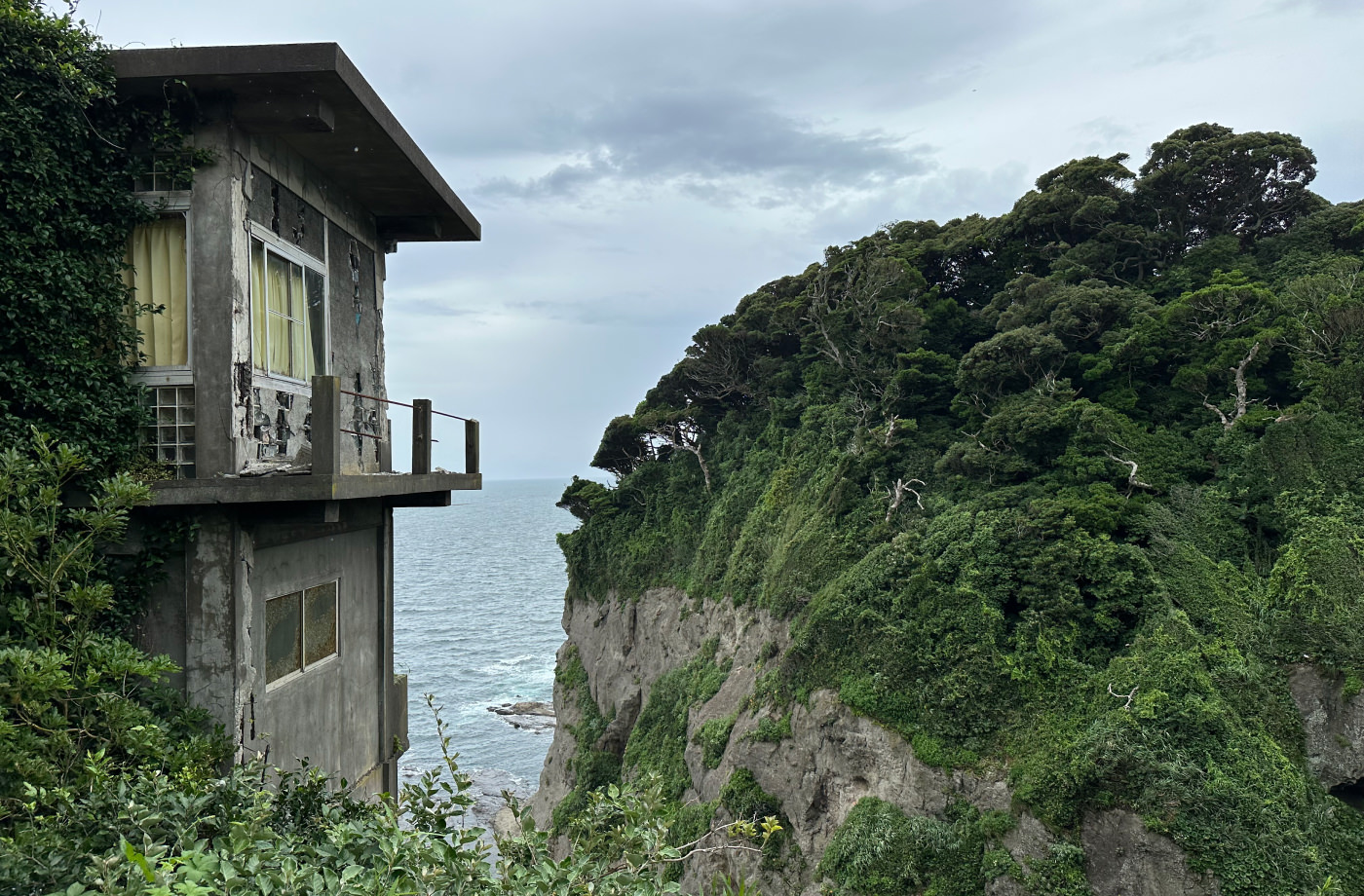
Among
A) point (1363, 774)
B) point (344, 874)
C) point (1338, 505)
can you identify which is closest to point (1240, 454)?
point (1338, 505)

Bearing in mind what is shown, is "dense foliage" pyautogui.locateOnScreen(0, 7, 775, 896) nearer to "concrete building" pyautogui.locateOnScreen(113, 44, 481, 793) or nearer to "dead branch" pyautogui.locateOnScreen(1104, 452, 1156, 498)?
"concrete building" pyautogui.locateOnScreen(113, 44, 481, 793)

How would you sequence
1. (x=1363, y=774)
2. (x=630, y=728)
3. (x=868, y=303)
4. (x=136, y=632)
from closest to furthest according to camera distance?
(x=136, y=632)
(x=1363, y=774)
(x=868, y=303)
(x=630, y=728)

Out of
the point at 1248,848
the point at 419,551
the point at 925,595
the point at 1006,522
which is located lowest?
the point at 419,551

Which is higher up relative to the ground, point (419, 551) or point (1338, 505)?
point (1338, 505)

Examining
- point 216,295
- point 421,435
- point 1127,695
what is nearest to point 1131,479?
point 1127,695

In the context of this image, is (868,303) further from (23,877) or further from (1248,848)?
(23,877)

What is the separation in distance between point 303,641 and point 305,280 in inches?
140

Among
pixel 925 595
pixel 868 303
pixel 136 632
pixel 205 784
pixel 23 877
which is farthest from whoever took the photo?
pixel 868 303

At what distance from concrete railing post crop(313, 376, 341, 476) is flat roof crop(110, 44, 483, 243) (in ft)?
7.60

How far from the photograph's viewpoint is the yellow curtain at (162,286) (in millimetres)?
6883

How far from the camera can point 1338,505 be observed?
15703 millimetres

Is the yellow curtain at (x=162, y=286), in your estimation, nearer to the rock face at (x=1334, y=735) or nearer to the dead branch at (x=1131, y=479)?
the rock face at (x=1334, y=735)

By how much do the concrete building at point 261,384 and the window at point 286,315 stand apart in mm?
20

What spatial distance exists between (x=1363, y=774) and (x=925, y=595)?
24.3 ft
